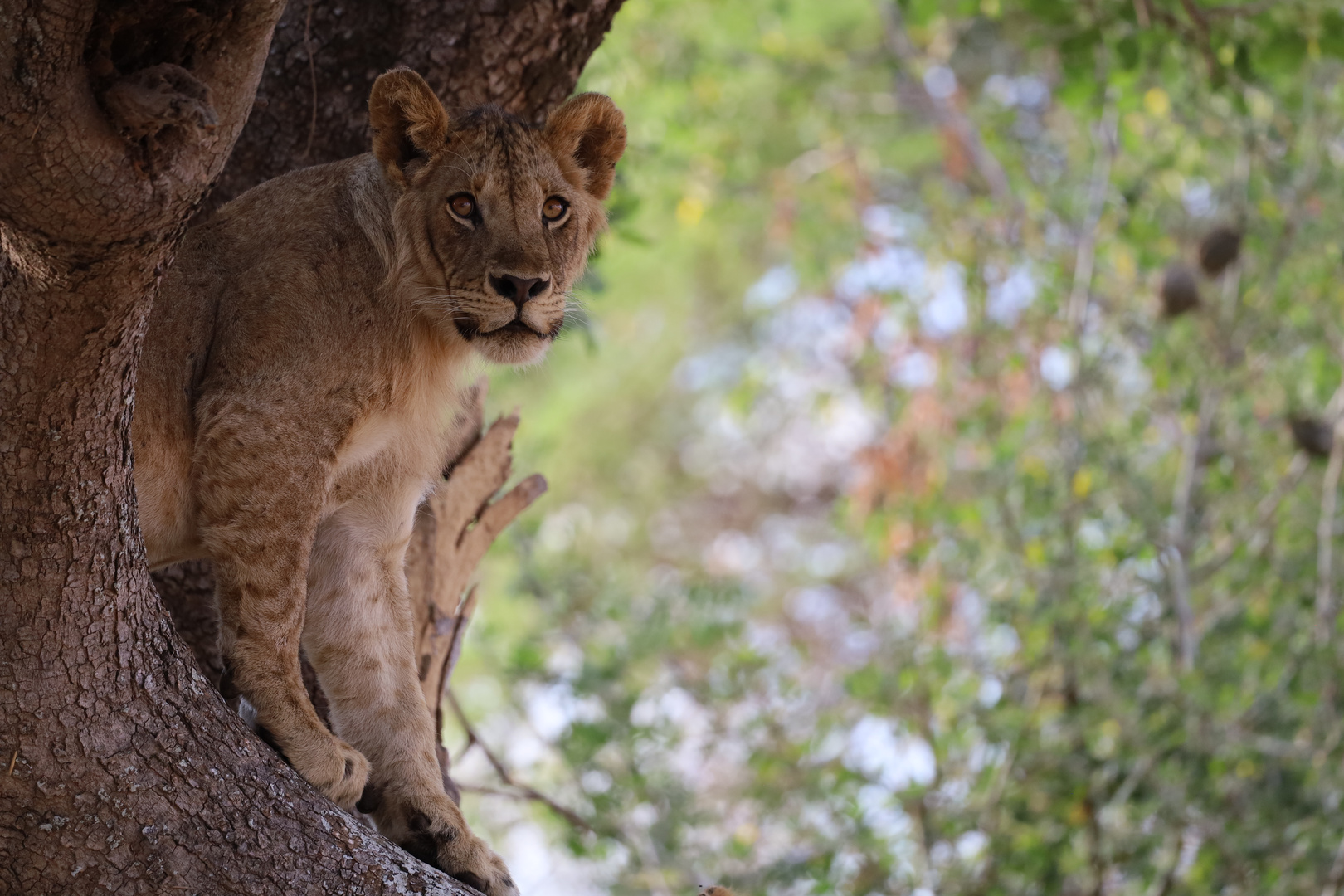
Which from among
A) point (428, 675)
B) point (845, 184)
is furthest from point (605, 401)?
point (428, 675)

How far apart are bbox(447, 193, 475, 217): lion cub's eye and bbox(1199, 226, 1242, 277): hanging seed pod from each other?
4.33m

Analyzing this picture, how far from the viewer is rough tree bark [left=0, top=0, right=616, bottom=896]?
6.47 ft

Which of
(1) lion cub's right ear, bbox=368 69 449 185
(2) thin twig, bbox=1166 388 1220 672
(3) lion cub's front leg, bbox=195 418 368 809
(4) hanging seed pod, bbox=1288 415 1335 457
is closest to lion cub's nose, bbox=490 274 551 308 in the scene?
(1) lion cub's right ear, bbox=368 69 449 185

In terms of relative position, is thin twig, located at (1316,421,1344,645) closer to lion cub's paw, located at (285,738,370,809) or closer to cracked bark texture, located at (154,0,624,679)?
cracked bark texture, located at (154,0,624,679)

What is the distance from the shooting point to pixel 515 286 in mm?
3166

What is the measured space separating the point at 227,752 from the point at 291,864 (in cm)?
24

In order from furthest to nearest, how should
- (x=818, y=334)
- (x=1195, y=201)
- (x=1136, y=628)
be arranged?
(x=818, y=334)
(x=1195, y=201)
(x=1136, y=628)

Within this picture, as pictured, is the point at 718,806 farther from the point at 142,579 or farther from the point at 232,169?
the point at 142,579

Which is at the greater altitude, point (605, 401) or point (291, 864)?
point (605, 401)

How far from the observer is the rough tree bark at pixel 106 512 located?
197cm

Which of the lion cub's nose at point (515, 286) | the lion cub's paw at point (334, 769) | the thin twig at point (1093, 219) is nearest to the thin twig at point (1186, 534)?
the thin twig at point (1093, 219)

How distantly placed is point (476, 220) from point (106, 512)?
119cm

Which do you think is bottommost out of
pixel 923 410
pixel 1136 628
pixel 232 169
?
pixel 232 169

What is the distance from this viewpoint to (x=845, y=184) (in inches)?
396
